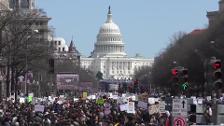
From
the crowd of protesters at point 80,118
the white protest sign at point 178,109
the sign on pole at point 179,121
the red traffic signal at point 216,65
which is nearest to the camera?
the sign on pole at point 179,121

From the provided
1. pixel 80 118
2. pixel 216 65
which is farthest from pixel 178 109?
pixel 80 118

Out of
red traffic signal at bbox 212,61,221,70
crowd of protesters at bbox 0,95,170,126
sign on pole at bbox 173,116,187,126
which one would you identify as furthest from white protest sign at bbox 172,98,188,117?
crowd of protesters at bbox 0,95,170,126

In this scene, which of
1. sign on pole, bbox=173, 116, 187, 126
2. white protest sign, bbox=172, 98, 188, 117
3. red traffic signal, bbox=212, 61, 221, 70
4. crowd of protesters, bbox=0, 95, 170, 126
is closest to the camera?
sign on pole, bbox=173, 116, 187, 126

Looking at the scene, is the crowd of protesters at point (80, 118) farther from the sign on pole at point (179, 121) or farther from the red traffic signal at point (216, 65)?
the sign on pole at point (179, 121)

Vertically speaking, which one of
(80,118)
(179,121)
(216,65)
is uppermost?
(216,65)

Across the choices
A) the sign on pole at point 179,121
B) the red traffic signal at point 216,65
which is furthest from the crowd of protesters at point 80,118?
the sign on pole at point 179,121

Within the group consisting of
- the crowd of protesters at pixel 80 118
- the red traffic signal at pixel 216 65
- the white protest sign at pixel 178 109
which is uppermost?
the red traffic signal at pixel 216 65

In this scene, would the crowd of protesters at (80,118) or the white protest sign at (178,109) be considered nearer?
the white protest sign at (178,109)

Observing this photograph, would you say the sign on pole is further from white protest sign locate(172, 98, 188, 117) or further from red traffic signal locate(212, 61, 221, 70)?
red traffic signal locate(212, 61, 221, 70)

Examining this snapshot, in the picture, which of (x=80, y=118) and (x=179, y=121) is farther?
(x=80, y=118)

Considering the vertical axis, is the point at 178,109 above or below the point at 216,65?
below

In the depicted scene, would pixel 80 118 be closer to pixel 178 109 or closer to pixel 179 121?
pixel 178 109

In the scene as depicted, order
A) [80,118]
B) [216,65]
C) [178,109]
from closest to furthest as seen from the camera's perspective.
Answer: [178,109]
[216,65]
[80,118]

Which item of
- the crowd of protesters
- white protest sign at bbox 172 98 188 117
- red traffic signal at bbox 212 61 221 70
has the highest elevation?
red traffic signal at bbox 212 61 221 70
